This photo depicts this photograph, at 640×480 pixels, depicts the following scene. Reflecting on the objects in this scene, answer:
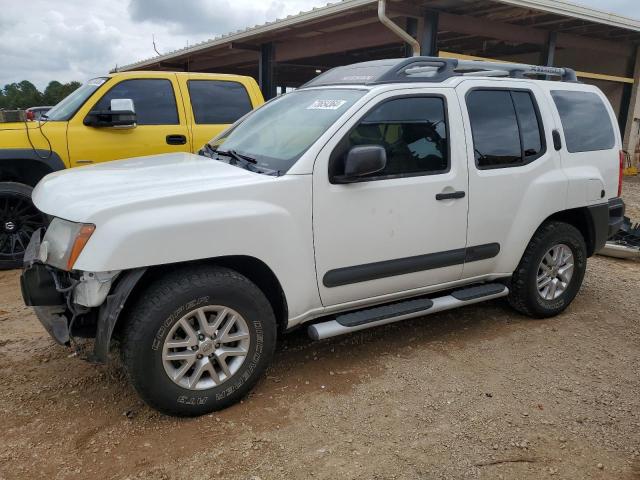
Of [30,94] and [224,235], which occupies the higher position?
[30,94]

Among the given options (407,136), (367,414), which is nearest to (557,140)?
(407,136)

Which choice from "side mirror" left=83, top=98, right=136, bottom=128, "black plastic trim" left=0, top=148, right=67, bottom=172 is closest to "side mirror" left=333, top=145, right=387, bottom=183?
"side mirror" left=83, top=98, right=136, bottom=128

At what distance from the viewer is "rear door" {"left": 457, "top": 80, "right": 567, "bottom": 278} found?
372 centimetres

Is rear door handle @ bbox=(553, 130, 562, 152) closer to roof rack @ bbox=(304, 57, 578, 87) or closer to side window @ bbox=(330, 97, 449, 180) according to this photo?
roof rack @ bbox=(304, 57, 578, 87)

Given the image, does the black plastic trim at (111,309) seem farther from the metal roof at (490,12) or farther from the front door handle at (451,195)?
the metal roof at (490,12)

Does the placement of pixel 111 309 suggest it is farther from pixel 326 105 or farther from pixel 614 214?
pixel 614 214

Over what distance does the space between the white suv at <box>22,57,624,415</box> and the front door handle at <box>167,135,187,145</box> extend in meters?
2.04

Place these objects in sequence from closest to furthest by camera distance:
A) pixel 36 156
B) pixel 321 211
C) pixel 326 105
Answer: pixel 321 211, pixel 326 105, pixel 36 156

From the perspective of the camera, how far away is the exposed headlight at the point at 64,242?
2.54 meters

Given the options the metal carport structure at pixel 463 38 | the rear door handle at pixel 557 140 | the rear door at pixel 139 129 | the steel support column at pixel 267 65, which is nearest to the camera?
the rear door handle at pixel 557 140

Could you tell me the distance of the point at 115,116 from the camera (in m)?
5.37

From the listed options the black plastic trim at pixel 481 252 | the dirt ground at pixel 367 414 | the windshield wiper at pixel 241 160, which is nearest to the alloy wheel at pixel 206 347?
the dirt ground at pixel 367 414

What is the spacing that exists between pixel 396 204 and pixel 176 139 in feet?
11.3

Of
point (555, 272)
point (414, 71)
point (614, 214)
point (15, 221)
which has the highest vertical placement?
point (414, 71)
